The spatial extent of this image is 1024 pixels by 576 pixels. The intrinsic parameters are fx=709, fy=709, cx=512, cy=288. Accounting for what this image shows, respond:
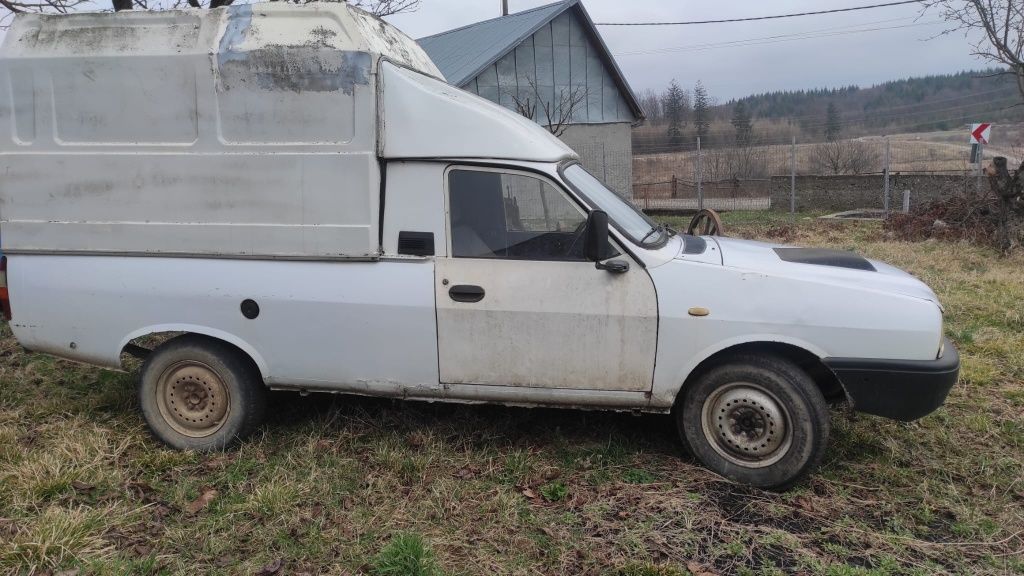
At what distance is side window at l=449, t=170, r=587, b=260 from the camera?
4.13 metres

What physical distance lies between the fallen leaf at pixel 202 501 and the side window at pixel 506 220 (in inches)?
76.7

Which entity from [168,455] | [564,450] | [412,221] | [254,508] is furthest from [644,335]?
[168,455]

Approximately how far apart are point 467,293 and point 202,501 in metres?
1.87

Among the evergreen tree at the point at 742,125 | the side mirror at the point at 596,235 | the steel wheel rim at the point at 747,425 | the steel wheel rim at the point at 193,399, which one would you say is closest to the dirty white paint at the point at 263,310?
the steel wheel rim at the point at 193,399

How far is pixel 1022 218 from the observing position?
1107 centimetres

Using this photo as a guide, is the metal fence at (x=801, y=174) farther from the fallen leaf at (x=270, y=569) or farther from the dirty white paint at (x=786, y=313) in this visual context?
the fallen leaf at (x=270, y=569)

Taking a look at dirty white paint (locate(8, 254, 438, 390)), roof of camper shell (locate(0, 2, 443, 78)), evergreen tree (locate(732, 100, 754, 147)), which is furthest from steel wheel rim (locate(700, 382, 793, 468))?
evergreen tree (locate(732, 100, 754, 147))

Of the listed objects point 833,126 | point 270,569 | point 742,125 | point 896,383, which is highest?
point 742,125

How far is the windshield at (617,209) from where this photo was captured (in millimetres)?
4180

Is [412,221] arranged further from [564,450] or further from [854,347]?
[854,347]

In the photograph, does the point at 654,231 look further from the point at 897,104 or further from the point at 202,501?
the point at 897,104

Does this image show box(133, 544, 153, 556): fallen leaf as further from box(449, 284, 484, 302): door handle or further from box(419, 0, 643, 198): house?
box(419, 0, 643, 198): house

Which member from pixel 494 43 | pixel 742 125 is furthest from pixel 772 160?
pixel 742 125

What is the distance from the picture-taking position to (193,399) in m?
4.59
